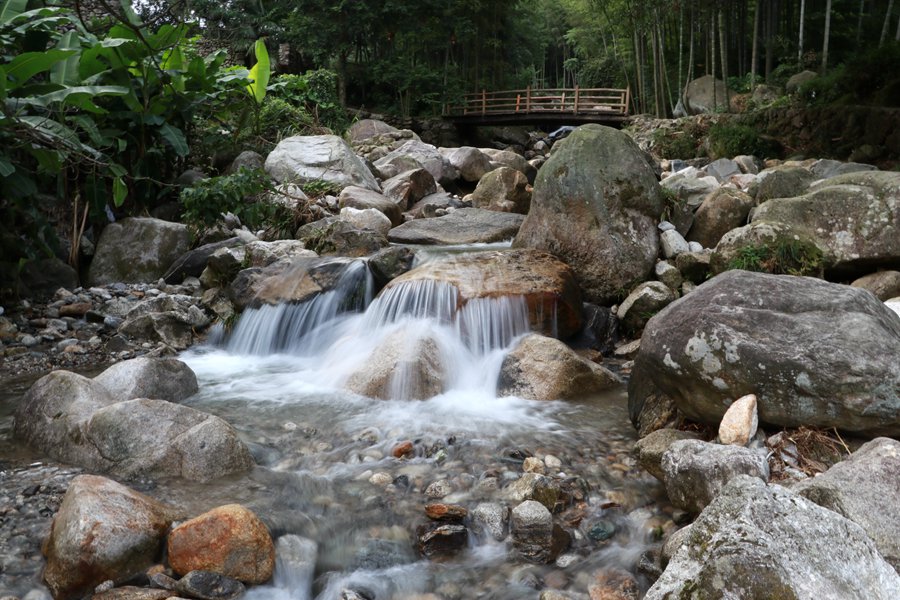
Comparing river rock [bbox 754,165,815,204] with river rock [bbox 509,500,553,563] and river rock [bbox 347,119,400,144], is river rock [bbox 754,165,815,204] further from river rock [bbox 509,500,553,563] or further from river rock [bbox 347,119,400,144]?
river rock [bbox 347,119,400,144]

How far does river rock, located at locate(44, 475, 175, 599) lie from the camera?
275cm

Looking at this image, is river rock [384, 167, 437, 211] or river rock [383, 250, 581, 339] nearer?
river rock [383, 250, 581, 339]

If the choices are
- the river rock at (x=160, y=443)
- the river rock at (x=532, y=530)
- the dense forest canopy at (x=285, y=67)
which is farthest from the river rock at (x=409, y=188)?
the river rock at (x=532, y=530)

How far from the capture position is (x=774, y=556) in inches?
71.5

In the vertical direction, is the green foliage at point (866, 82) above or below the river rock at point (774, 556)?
above

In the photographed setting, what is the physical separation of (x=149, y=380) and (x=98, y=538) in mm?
2340

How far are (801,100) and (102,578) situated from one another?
1667cm

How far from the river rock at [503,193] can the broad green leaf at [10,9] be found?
7181 millimetres

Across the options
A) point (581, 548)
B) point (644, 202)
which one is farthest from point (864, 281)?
point (581, 548)

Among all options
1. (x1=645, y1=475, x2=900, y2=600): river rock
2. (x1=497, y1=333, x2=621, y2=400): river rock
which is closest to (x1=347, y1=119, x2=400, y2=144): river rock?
(x1=497, y1=333, x2=621, y2=400): river rock

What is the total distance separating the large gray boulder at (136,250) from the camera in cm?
823

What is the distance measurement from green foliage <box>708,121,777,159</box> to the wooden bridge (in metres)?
8.00

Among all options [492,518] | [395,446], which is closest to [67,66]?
[395,446]

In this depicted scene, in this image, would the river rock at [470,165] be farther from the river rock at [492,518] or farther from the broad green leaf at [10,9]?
the river rock at [492,518]
